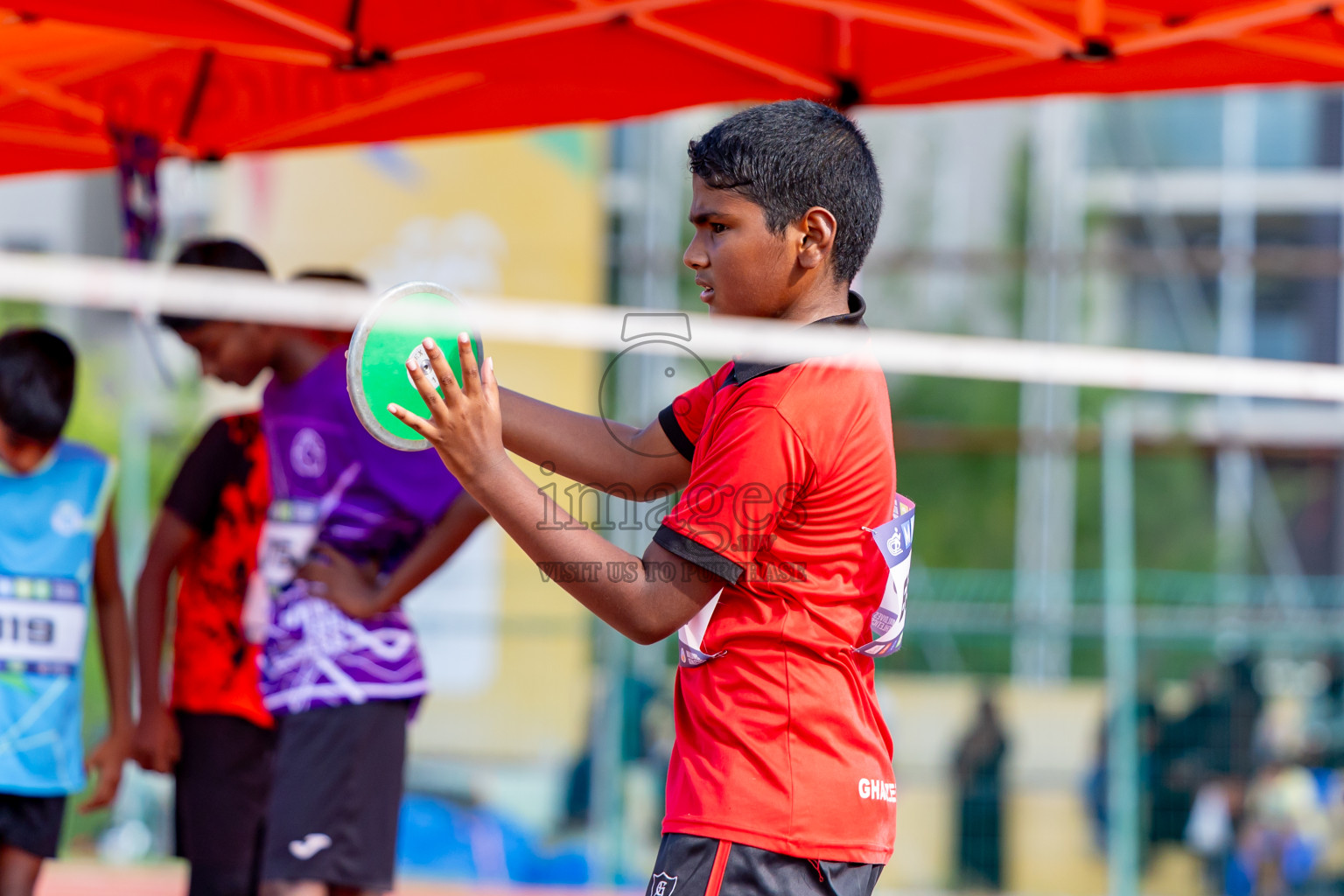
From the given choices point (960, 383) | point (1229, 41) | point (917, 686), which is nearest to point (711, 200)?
point (1229, 41)

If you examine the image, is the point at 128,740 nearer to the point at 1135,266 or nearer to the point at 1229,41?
the point at 1229,41

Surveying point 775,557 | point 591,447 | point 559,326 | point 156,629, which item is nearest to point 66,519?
point 156,629

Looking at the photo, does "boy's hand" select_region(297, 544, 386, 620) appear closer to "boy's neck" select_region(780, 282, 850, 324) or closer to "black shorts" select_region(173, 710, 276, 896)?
"black shorts" select_region(173, 710, 276, 896)

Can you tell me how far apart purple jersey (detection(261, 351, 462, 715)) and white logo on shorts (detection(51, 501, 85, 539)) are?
1.69 ft

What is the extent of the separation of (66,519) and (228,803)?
84 cm

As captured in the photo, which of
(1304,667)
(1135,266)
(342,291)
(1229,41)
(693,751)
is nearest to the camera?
(693,751)

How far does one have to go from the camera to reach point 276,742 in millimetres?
3703

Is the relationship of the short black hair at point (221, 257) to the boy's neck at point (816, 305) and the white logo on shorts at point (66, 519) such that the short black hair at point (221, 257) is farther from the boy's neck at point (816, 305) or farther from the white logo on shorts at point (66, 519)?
the boy's neck at point (816, 305)

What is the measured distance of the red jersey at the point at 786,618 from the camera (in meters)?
1.85

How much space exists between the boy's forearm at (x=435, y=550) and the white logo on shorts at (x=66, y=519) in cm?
91

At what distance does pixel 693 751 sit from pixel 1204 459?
55.6 feet

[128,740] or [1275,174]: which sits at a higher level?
[1275,174]

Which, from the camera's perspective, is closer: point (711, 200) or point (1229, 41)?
point (711, 200)

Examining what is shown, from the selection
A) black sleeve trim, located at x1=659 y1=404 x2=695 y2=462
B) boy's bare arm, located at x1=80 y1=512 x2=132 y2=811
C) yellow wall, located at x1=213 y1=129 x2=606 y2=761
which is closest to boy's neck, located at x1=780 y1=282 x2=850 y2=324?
black sleeve trim, located at x1=659 y1=404 x2=695 y2=462
